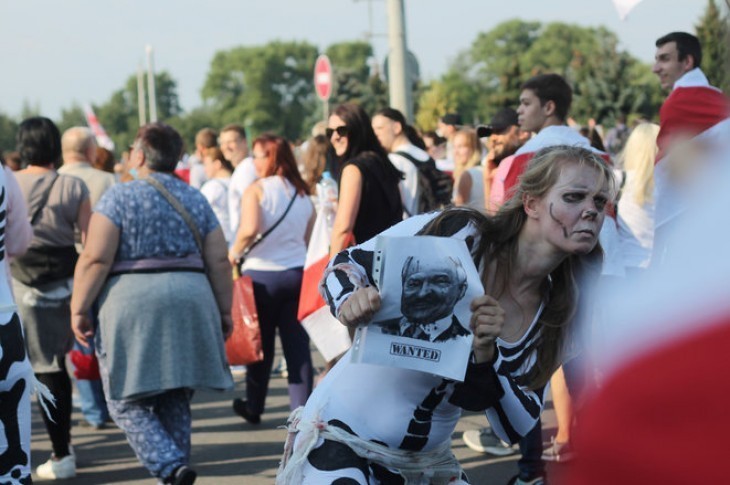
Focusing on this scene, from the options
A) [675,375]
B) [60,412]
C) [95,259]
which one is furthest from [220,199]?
[675,375]

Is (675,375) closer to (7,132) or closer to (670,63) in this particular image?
(670,63)

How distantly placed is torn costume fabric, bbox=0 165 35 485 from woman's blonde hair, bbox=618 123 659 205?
4780 mm

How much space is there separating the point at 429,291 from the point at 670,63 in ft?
13.6

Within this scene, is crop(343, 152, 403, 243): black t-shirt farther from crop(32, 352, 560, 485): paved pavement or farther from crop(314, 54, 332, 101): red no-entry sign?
crop(314, 54, 332, 101): red no-entry sign

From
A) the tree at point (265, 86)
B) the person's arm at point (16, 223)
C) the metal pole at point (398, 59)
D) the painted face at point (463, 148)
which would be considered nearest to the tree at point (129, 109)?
the tree at point (265, 86)

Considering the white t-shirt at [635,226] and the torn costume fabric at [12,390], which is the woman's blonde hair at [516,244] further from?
the white t-shirt at [635,226]

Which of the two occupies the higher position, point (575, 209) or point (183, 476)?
point (575, 209)

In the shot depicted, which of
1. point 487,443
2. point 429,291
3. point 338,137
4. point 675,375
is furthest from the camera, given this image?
point 487,443

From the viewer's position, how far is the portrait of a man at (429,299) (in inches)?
107

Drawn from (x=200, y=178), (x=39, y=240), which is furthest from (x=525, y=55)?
(x=39, y=240)

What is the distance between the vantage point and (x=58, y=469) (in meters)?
6.84

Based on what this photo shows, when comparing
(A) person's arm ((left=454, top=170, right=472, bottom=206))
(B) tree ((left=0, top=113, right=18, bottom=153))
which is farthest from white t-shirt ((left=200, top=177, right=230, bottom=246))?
(B) tree ((left=0, top=113, right=18, bottom=153))

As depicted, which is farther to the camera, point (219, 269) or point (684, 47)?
point (684, 47)

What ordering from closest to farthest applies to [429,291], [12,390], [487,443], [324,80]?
[429,291] < [12,390] < [487,443] < [324,80]
